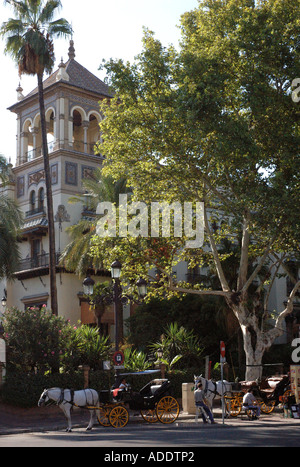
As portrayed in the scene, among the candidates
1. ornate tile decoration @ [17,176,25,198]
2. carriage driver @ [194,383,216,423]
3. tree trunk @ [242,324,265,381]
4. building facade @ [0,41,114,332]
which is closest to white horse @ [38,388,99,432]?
carriage driver @ [194,383,216,423]

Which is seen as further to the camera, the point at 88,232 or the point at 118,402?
the point at 88,232

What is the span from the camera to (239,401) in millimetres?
21531

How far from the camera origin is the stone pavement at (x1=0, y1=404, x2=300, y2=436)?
1914 centimetres

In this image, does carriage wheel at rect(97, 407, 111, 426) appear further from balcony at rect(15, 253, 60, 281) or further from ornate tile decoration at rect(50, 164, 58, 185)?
ornate tile decoration at rect(50, 164, 58, 185)

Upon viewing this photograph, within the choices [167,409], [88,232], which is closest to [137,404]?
[167,409]

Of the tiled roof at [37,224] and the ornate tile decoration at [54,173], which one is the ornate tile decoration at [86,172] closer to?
the ornate tile decoration at [54,173]

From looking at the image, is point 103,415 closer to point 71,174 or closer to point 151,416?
point 151,416

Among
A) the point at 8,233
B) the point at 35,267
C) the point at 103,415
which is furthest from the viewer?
the point at 35,267

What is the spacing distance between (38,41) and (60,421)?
18870 millimetres

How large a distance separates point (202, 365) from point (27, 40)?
18490 millimetres

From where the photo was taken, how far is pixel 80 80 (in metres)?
44.8

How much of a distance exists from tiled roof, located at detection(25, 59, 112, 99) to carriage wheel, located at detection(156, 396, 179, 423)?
94.2 ft

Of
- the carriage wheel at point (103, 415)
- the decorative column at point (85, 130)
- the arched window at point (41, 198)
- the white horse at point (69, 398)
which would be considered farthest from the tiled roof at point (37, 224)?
the white horse at point (69, 398)
